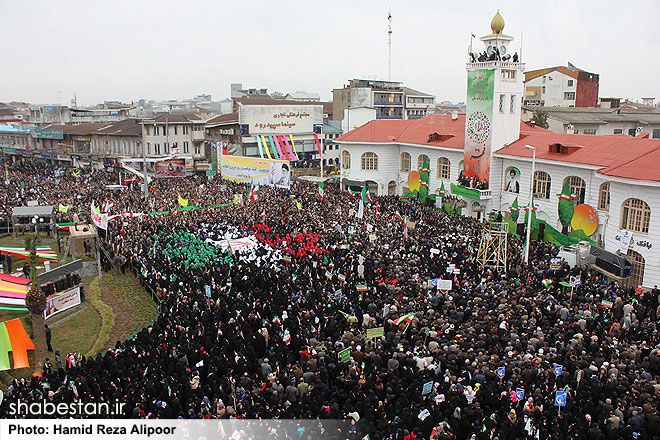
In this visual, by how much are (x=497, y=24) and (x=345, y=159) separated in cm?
1663

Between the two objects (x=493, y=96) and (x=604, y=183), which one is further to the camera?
A: (x=493, y=96)

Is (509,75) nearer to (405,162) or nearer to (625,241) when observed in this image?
(405,162)

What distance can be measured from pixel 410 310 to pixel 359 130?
2928 centimetres

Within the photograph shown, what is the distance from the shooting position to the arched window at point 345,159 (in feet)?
146

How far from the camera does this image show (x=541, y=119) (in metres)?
49.9

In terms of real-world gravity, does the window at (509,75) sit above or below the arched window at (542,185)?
above

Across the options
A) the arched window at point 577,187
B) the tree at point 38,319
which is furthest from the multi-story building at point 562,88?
the tree at point 38,319

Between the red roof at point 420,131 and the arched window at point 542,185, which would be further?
the red roof at point 420,131

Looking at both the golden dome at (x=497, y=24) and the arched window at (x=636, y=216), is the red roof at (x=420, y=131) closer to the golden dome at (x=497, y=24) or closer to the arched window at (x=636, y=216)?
the golden dome at (x=497, y=24)

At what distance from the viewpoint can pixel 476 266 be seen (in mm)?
21062

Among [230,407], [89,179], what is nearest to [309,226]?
[230,407]

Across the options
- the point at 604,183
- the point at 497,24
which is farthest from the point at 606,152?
the point at 497,24

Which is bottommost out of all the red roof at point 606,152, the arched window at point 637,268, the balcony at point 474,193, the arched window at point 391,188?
the arched window at point 637,268

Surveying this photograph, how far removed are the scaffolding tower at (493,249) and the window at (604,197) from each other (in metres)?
6.31
